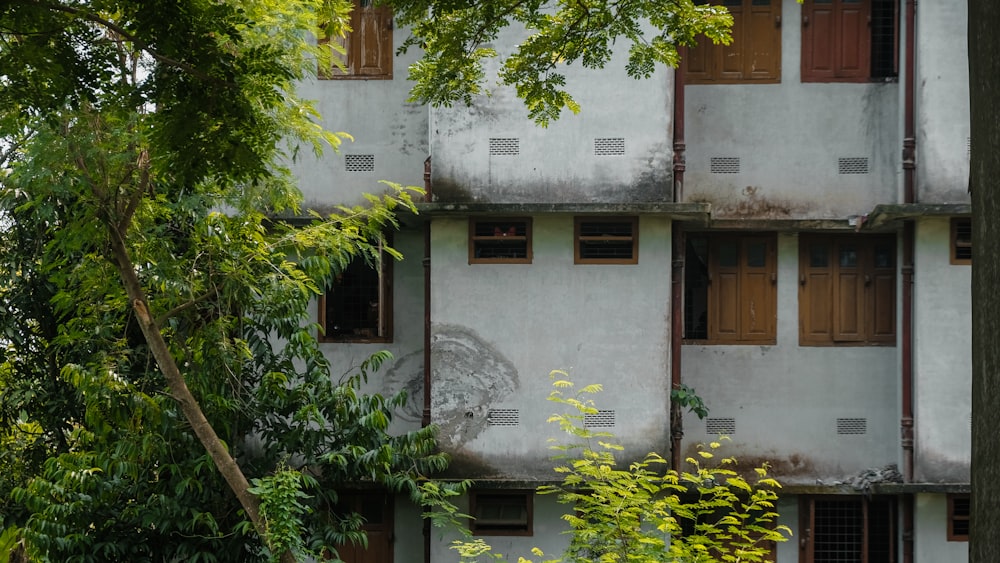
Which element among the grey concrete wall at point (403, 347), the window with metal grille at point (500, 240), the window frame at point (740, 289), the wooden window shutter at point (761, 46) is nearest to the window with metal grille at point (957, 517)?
the window frame at point (740, 289)

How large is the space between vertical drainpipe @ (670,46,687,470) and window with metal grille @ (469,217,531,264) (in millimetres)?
1517

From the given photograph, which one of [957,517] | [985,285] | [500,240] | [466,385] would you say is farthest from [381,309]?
[985,285]

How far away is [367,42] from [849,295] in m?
5.85

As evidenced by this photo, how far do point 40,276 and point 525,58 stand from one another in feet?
17.1

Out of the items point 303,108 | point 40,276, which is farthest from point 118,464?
point 303,108

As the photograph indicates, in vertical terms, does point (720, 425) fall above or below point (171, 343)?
below

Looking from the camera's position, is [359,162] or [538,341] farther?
[359,162]

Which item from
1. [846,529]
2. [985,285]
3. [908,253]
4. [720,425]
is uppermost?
[908,253]

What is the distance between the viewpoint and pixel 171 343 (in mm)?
9336

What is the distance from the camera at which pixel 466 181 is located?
36.3 feet

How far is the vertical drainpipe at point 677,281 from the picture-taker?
36.5 feet

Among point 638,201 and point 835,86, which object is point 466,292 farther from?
point 835,86

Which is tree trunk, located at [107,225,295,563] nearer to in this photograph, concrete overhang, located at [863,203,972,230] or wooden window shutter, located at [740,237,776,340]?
wooden window shutter, located at [740,237,776,340]

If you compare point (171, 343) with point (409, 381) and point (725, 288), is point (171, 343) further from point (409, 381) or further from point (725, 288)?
point (725, 288)
